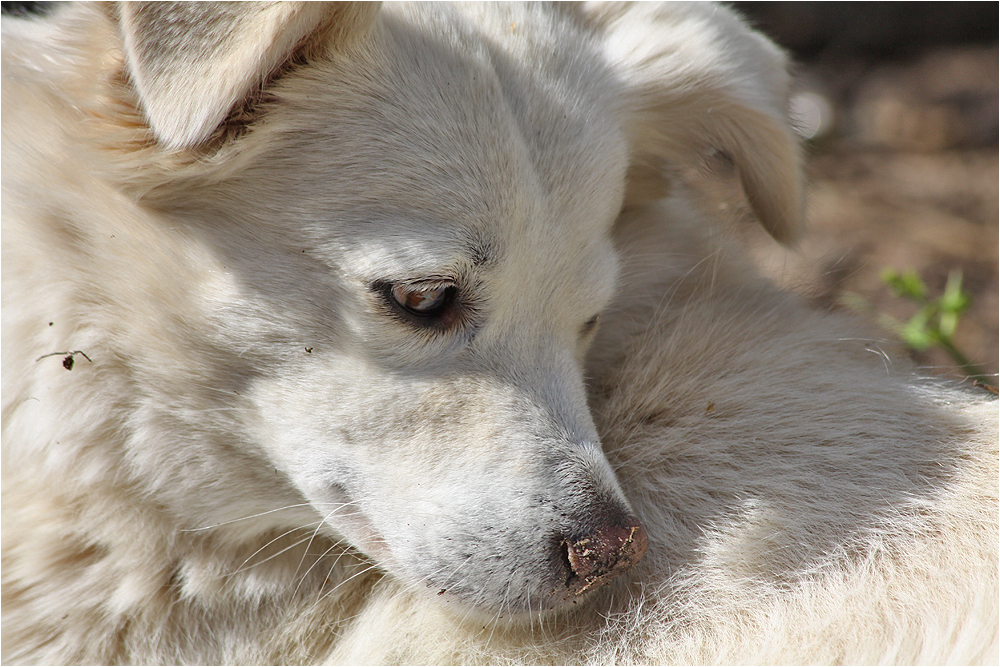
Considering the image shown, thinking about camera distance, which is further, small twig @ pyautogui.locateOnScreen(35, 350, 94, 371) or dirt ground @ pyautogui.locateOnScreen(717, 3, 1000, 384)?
dirt ground @ pyautogui.locateOnScreen(717, 3, 1000, 384)

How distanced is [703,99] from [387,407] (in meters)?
1.05

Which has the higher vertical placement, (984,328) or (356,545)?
(356,545)

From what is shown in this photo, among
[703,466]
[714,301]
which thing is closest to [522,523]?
[703,466]

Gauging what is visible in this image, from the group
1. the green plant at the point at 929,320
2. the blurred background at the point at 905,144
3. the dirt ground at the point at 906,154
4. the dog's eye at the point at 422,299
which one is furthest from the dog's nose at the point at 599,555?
the dirt ground at the point at 906,154

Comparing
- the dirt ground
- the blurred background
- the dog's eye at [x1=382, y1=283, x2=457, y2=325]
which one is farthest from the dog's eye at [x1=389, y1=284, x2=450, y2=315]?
the dirt ground

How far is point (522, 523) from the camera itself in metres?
1.61

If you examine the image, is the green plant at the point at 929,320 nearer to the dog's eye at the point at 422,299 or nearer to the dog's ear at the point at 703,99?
the dog's ear at the point at 703,99

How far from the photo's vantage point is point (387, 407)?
166 centimetres

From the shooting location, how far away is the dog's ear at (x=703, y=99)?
206cm

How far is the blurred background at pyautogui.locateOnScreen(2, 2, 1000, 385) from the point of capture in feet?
12.6

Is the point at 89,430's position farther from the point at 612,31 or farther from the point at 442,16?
the point at 612,31

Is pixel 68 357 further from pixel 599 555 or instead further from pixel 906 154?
pixel 906 154

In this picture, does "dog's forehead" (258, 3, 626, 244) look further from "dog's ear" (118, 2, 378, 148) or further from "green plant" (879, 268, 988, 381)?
"green plant" (879, 268, 988, 381)

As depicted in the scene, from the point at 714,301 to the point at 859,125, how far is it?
11.0 feet
